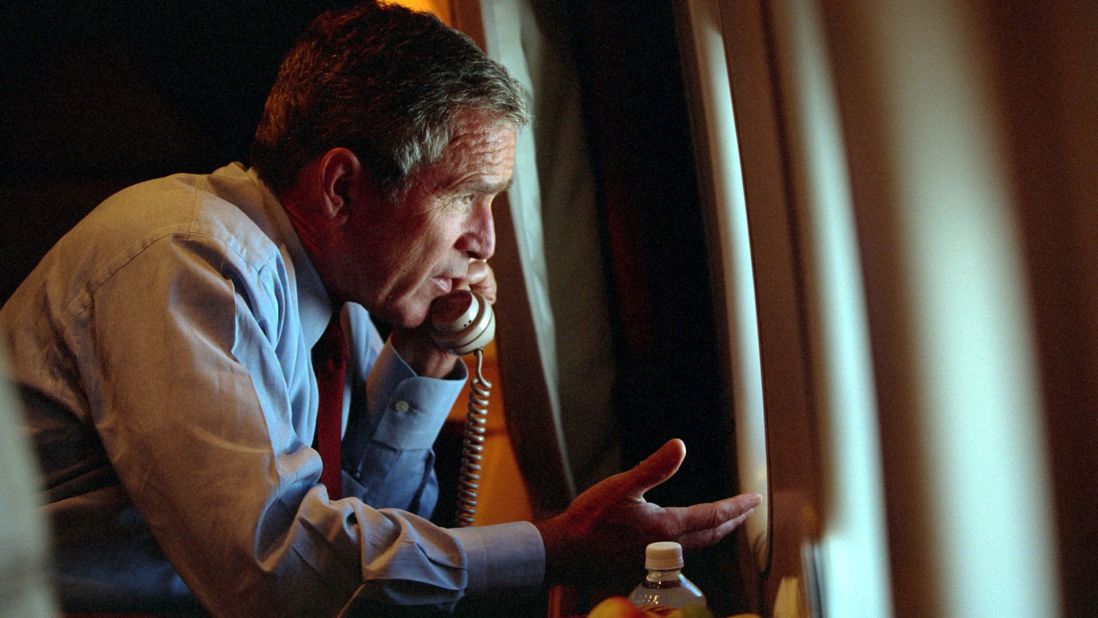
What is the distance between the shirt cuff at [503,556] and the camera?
85 cm

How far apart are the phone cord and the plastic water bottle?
1.80 ft

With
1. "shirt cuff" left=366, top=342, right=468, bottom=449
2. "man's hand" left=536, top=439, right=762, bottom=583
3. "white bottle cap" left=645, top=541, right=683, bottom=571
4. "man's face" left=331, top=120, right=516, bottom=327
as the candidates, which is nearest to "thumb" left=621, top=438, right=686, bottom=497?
"man's hand" left=536, top=439, right=762, bottom=583

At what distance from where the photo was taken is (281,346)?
989mm

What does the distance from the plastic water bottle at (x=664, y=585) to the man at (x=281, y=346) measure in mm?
87

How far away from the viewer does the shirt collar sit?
111 cm

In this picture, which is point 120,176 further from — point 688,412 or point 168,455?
point 688,412

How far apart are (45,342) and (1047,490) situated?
2.79 ft

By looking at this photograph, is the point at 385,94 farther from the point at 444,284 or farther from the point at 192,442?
the point at 192,442

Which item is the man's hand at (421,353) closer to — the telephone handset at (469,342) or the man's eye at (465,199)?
the telephone handset at (469,342)

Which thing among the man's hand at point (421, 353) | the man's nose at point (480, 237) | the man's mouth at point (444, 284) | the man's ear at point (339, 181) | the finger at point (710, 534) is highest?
the man's ear at point (339, 181)

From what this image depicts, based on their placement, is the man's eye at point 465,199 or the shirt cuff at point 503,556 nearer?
the shirt cuff at point 503,556

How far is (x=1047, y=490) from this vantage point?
377mm

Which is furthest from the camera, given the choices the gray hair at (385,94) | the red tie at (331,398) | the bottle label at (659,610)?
the red tie at (331,398)

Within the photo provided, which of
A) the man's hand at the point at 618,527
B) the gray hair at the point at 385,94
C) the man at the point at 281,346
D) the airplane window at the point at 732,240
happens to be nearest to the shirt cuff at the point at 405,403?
the man at the point at 281,346
